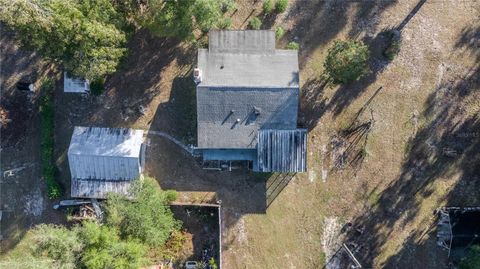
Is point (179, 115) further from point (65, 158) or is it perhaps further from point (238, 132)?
point (65, 158)

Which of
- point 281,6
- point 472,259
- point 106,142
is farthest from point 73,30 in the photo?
point 472,259

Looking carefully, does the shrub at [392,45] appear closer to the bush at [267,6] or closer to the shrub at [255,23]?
the bush at [267,6]

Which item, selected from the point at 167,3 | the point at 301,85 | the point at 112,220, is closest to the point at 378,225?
the point at 301,85

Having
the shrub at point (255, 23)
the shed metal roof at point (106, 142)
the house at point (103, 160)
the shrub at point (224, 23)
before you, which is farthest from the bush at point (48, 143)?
the shrub at point (255, 23)

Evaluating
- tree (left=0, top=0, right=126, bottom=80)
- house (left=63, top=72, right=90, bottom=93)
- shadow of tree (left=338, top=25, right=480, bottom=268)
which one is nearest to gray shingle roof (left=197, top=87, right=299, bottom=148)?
tree (left=0, top=0, right=126, bottom=80)

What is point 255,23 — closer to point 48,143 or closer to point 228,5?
point 228,5

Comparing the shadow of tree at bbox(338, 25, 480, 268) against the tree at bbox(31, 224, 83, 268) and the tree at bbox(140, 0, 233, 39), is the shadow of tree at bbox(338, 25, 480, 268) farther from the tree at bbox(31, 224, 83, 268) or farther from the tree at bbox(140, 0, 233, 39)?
the tree at bbox(31, 224, 83, 268)

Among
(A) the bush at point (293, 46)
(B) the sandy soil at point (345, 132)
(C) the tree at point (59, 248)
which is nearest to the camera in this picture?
(C) the tree at point (59, 248)
